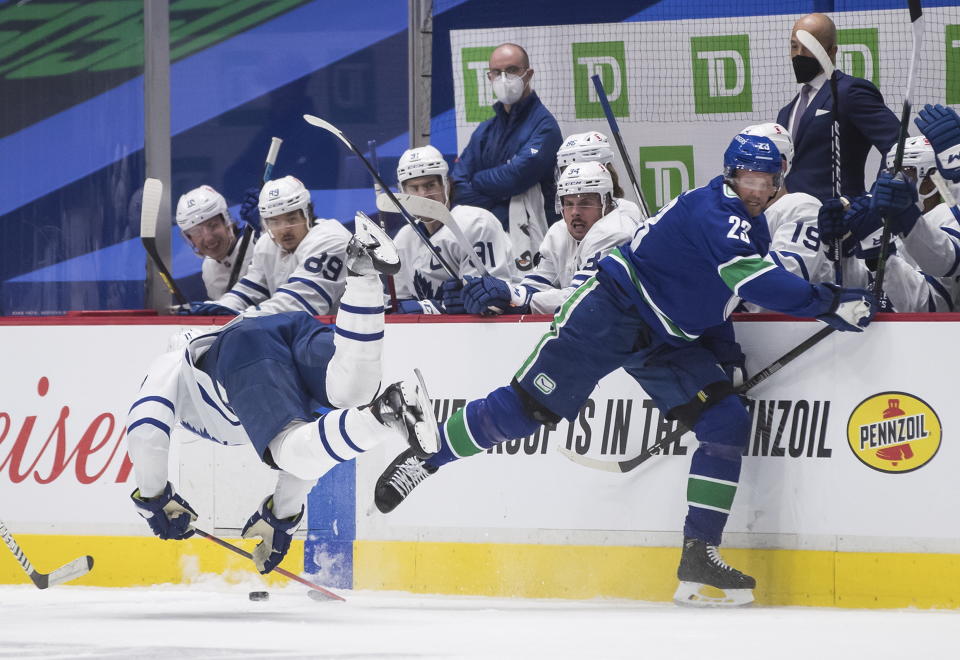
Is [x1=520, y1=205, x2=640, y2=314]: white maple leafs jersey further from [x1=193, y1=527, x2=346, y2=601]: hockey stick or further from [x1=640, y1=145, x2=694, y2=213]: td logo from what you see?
[x1=193, y1=527, x2=346, y2=601]: hockey stick

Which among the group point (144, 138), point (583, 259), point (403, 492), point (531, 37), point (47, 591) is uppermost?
point (531, 37)

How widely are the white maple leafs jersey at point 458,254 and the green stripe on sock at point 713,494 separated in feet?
3.89

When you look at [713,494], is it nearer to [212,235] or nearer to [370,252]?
[370,252]

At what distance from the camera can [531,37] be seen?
18.3 ft

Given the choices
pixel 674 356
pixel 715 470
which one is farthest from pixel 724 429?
pixel 674 356

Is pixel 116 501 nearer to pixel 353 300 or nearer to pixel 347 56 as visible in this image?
pixel 353 300

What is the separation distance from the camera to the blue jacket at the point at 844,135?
446 centimetres

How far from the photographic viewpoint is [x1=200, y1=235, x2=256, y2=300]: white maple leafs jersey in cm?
543

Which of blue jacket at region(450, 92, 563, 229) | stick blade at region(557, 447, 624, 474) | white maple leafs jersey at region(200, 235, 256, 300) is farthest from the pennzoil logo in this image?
white maple leafs jersey at region(200, 235, 256, 300)

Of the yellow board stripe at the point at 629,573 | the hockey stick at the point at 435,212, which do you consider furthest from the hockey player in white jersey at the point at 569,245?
the yellow board stripe at the point at 629,573

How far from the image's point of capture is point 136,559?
15.2ft

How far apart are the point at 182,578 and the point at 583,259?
4.92 ft

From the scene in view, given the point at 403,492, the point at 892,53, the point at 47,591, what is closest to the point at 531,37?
the point at 892,53

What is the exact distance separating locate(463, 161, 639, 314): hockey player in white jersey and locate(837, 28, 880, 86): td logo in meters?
1.15
